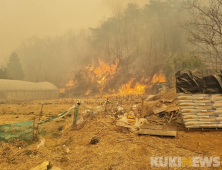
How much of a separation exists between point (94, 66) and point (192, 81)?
32024 mm

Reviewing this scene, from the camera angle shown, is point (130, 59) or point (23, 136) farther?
point (130, 59)

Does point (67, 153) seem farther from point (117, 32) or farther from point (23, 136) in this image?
point (117, 32)

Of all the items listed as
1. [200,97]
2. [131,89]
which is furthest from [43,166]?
[131,89]

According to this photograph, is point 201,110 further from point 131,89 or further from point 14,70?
point 14,70

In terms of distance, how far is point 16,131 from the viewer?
22.0 feet

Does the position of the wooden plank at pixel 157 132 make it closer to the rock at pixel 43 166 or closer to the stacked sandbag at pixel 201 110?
the stacked sandbag at pixel 201 110

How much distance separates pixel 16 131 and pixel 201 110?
841 centimetres

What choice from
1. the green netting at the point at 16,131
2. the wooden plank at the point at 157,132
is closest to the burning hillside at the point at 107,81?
the wooden plank at the point at 157,132

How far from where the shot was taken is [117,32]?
1720 inches

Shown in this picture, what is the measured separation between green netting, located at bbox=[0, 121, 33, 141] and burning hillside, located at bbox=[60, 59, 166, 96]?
22.1 m

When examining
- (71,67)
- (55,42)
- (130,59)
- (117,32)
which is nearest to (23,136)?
(130,59)

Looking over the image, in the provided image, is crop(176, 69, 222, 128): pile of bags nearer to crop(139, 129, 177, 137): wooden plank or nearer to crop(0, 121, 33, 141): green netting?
crop(139, 129, 177, 137): wooden plank

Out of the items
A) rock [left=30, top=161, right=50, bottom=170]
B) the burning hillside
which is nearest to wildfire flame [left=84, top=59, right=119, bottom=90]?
the burning hillside

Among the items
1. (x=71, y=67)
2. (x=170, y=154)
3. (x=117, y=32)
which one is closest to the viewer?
(x=170, y=154)
